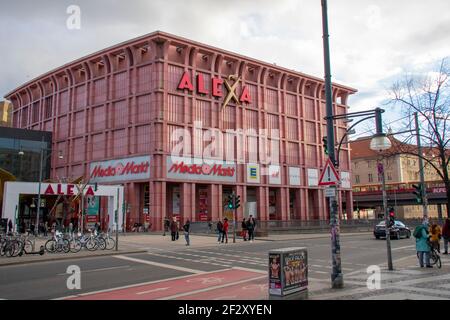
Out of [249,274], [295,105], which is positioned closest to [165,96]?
[295,105]

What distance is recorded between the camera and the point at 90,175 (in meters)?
59.2

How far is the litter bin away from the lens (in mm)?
8766

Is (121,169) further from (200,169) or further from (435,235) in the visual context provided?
(435,235)

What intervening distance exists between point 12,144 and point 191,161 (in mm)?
29413

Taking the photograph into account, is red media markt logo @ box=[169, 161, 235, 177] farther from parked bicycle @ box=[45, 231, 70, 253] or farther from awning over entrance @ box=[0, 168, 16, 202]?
parked bicycle @ box=[45, 231, 70, 253]

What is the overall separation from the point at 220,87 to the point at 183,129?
930cm

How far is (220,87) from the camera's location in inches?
2368

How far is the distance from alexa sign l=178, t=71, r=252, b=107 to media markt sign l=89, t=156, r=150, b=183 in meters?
11.3

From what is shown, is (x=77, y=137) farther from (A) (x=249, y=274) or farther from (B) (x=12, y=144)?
(A) (x=249, y=274)

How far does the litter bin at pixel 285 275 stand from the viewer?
8.77 meters

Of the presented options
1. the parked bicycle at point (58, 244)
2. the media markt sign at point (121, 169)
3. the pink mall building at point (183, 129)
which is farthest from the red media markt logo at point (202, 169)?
the parked bicycle at point (58, 244)

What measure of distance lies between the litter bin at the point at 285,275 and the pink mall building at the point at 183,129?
4395cm

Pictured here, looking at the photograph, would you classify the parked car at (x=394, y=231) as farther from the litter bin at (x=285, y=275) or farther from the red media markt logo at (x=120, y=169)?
the red media markt logo at (x=120, y=169)

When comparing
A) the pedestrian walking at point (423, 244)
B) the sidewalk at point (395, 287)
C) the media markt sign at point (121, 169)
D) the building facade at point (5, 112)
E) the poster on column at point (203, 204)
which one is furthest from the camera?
the building facade at point (5, 112)
